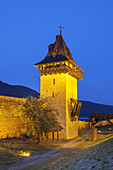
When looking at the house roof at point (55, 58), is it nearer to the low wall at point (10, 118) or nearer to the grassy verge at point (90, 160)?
the low wall at point (10, 118)

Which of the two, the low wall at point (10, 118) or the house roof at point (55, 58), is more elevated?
the house roof at point (55, 58)

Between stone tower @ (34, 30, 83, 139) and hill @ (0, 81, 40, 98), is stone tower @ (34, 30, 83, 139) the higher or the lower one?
Answer: the lower one

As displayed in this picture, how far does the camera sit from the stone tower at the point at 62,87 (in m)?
25.8

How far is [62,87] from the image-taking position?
26.3 m

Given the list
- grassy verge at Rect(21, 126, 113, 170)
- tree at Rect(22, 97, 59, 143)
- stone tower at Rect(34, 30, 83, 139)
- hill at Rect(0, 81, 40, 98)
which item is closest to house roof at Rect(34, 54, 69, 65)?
stone tower at Rect(34, 30, 83, 139)

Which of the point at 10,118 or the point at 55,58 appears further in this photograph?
the point at 55,58

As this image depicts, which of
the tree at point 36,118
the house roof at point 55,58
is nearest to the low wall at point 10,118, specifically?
the tree at point 36,118

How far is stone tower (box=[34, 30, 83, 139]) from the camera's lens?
84.8ft

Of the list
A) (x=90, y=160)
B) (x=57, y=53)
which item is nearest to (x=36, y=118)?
(x=90, y=160)

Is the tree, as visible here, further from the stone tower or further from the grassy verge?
the grassy verge

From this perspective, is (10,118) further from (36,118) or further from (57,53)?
(57,53)

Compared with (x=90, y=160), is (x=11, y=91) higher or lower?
higher

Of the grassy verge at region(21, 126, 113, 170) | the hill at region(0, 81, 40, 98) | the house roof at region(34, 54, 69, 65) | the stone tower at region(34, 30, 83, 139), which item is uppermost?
the hill at region(0, 81, 40, 98)

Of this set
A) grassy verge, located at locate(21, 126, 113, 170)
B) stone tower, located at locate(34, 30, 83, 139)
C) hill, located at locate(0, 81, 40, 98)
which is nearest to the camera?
grassy verge, located at locate(21, 126, 113, 170)
